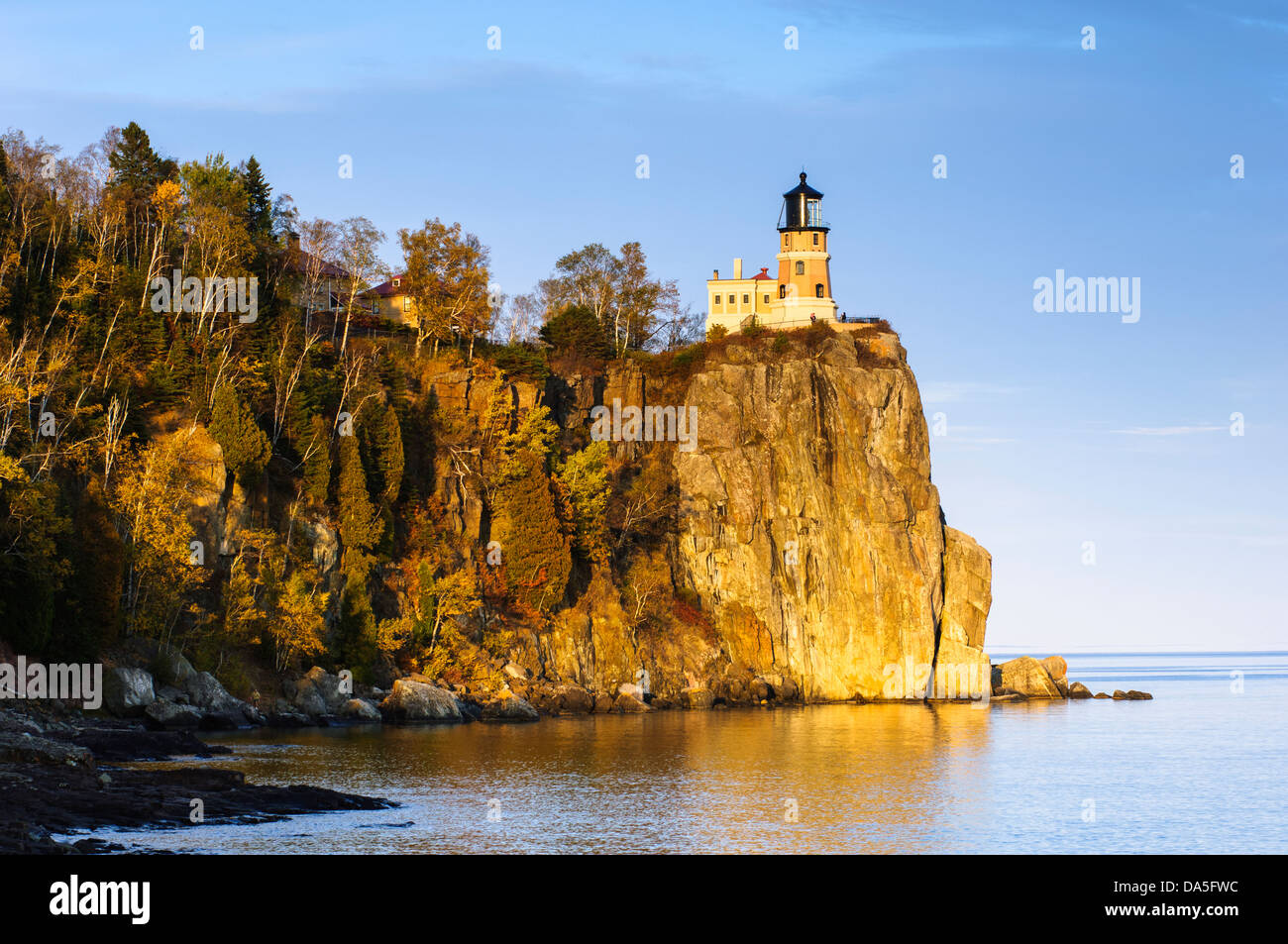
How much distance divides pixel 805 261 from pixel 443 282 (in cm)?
3530

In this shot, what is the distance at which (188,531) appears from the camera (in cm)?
5725

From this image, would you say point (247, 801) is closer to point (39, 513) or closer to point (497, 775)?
point (497, 775)

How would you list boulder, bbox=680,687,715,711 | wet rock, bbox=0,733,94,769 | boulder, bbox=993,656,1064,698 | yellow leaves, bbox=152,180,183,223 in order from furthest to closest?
boulder, bbox=993,656,1064,698
boulder, bbox=680,687,715,711
yellow leaves, bbox=152,180,183,223
wet rock, bbox=0,733,94,769

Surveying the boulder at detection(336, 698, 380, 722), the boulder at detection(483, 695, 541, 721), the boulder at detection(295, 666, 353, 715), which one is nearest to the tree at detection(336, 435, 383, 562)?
the boulder at detection(295, 666, 353, 715)

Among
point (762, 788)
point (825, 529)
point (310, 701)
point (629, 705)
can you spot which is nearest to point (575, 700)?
point (629, 705)

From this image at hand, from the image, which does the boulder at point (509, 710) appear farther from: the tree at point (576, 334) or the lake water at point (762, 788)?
the tree at point (576, 334)

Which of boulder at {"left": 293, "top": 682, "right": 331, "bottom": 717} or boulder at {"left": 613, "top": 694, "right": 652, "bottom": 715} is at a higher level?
boulder at {"left": 293, "top": 682, "right": 331, "bottom": 717}

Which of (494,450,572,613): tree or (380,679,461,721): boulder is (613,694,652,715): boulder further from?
(380,679,461,721): boulder

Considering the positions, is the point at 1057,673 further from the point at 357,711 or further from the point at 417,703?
the point at 357,711

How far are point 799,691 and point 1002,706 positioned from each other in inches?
584

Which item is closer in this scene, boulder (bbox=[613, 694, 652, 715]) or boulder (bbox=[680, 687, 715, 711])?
boulder (bbox=[613, 694, 652, 715])

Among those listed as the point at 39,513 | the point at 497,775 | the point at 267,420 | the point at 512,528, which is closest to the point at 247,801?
the point at 497,775

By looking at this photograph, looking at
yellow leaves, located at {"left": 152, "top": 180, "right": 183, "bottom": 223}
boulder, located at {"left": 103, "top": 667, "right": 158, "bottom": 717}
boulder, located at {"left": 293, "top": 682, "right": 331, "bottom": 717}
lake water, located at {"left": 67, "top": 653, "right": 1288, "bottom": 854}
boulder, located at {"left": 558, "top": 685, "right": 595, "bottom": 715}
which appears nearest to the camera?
lake water, located at {"left": 67, "top": 653, "right": 1288, "bottom": 854}

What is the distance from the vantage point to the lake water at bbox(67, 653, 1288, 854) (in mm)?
33688
